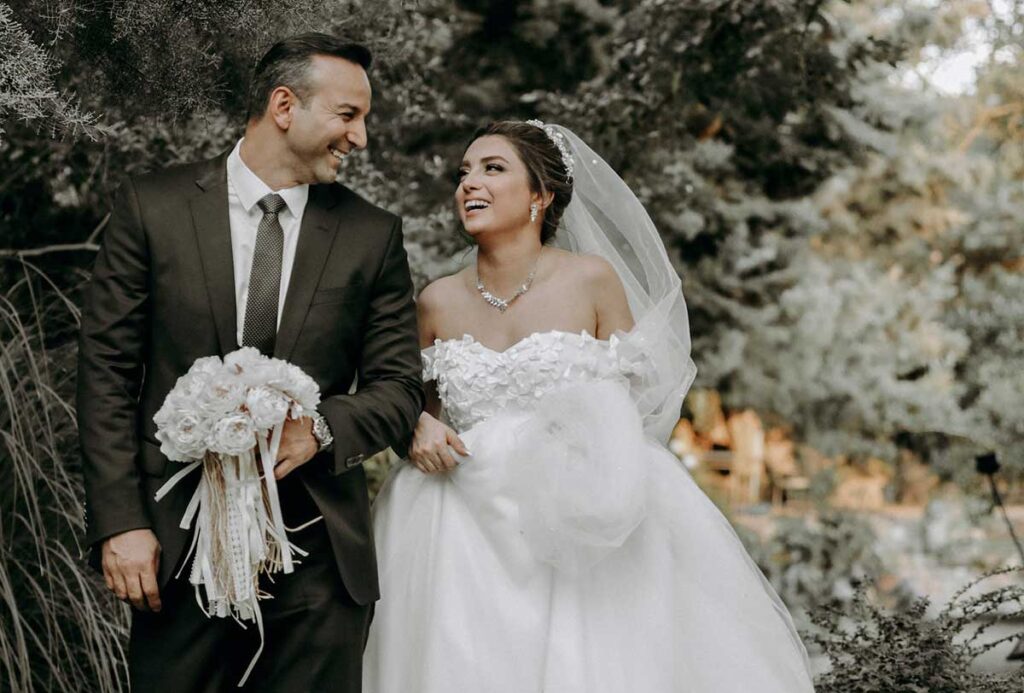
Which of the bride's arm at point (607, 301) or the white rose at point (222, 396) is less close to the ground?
the bride's arm at point (607, 301)

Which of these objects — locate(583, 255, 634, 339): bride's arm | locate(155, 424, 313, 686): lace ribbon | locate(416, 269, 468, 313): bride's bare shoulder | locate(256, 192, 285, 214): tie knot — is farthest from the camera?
locate(416, 269, 468, 313): bride's bare shoulder

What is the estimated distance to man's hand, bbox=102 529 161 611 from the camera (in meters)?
2.74

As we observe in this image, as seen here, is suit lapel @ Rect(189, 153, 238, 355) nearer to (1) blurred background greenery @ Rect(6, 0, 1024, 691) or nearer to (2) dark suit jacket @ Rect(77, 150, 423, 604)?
(2) dark suit jacket @ Rect(77, 150, 423, 604)

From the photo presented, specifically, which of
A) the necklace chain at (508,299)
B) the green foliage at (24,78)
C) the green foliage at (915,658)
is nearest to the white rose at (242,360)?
the green foliage at (24,78)

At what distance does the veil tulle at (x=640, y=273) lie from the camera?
3.52m

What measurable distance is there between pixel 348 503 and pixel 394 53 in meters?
2.91

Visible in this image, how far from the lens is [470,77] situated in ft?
24.0

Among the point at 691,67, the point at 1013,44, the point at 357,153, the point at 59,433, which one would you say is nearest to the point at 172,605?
the point at 59,433

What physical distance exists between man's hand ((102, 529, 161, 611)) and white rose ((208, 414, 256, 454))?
349mm

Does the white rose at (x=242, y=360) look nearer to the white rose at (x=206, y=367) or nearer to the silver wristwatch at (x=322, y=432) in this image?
the white rose at (x=206, y=367)

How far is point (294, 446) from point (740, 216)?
733 centimetres

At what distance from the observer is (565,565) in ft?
10.4

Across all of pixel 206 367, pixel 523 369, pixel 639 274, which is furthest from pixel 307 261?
pixel 639 274

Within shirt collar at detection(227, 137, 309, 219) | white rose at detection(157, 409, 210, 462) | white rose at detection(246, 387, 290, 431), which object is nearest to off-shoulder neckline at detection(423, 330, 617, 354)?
shirt collar at detection(227, 137, 309, 219)
